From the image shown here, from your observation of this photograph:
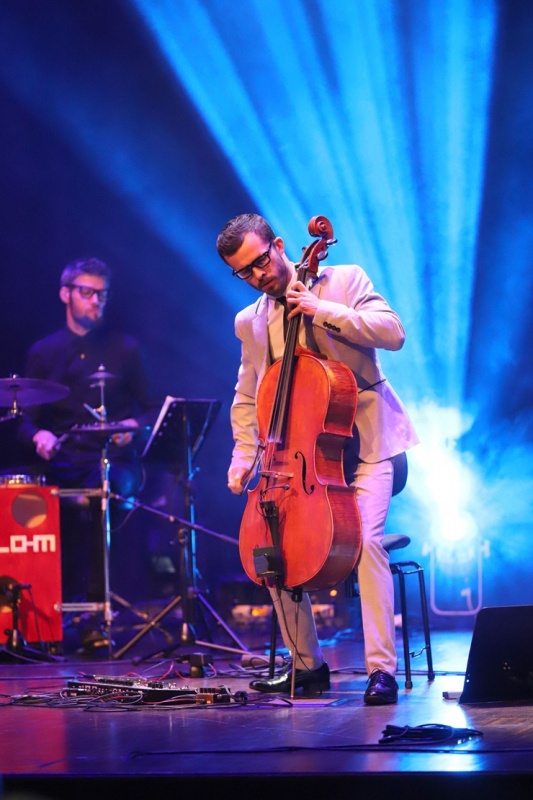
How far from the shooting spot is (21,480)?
577 cm

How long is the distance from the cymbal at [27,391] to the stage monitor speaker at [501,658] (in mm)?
2952

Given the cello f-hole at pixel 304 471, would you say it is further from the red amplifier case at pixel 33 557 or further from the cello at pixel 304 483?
the red amplifier case at pixel 33 557

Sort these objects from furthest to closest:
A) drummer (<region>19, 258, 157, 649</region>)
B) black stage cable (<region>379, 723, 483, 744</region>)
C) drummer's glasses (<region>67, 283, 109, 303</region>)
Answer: drummer's glasses (<region>67, 283, 109, 303</region>)
drummer (<region>19, 258, 157, 649</region>)
black stage cable (<region>379, 723, 483, 744</region>)

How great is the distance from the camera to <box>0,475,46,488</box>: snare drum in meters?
5.75

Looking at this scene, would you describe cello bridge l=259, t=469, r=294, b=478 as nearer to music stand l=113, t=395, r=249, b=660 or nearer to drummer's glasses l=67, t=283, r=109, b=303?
music stand l=113, t=395, r=249, b=660

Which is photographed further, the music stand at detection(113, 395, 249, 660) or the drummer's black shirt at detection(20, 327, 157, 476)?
the drummer's black shirt at detection(20, 327, 157, 476)

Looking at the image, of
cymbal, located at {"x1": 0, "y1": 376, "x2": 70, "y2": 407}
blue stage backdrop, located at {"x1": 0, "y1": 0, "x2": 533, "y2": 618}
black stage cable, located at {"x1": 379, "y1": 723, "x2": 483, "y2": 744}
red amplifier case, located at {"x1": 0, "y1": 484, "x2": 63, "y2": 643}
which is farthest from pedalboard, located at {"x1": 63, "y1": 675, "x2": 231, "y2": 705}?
blue stage backdrop, located at {"x1": 0, "y1": 0, "x2": 533, "y2": 618}

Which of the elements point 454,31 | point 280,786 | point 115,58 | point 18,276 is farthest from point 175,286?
point 280,786

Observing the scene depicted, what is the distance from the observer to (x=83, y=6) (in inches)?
273

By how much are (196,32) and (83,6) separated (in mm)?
847

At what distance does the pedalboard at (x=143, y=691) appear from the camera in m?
3.62

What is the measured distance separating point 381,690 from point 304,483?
Result: 0.74 m

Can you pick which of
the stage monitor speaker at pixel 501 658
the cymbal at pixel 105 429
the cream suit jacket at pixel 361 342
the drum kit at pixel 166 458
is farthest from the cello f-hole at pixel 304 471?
the cymbal at pixel 105 429

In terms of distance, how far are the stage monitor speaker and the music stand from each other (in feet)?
6.94
